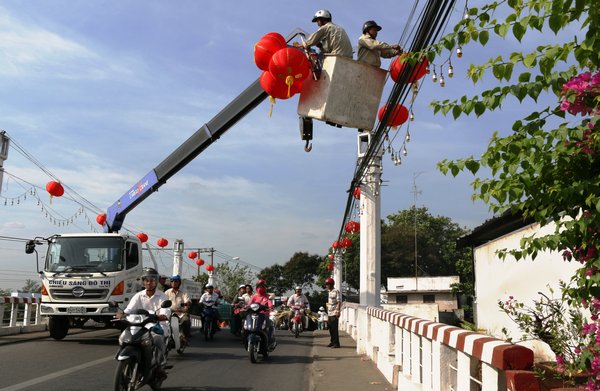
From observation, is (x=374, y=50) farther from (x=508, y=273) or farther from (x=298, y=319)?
(x=298, y=319)

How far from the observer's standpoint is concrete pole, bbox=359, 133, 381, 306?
14.0 m

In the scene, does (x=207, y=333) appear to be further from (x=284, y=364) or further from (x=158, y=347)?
(x=158, y=347)

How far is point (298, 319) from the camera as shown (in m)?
18.7

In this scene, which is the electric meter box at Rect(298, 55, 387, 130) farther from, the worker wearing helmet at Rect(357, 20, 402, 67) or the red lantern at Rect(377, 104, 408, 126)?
the red lantern at Rect(377, 104, 408, 126)

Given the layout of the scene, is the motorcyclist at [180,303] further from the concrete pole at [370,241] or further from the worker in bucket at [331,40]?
the worker in bucket at [331,40]

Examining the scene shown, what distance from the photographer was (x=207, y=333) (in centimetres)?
1642

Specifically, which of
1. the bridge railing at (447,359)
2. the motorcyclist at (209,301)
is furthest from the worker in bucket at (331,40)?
the motorcyclist at (209,301)

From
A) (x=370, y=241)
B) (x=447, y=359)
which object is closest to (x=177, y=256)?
(x=370, y=241)

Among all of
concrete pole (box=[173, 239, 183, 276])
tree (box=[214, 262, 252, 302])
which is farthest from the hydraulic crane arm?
tree (box=[214, 262, 252, 302])

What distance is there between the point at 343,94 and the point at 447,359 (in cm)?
468

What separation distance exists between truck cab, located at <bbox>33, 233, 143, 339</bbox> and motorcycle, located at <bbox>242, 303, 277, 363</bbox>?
3941mm

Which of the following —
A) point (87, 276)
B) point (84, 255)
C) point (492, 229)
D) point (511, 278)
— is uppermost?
point (492, 229)

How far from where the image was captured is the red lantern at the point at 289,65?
7.48 metres

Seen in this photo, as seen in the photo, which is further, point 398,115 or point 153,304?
point 398,115
